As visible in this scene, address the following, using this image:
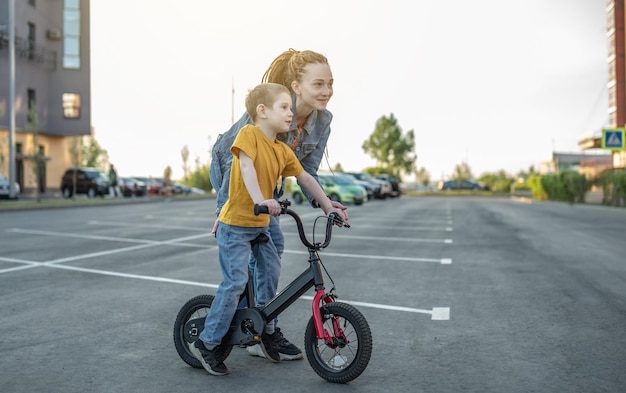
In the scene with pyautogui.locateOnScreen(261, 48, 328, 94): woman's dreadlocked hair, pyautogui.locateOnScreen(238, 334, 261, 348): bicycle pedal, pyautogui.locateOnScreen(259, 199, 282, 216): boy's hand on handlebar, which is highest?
pyautogui.locateOnScreen(261, 48, 328, 94): woman's dreadlocked hair

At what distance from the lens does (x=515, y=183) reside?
78.6 m

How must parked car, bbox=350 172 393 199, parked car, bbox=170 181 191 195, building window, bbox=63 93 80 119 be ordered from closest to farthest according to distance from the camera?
parked car, bbox=350 172 393 199, building window, bbox=63 93 80 119, parked car, bbox=170 181 191 195

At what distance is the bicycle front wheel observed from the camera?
3543 mm

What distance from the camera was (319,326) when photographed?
3.64 m

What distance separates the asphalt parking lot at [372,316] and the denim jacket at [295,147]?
112cm

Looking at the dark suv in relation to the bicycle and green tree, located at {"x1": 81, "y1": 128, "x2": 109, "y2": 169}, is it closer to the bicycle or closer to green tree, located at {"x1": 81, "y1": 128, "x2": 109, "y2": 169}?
the bicycle

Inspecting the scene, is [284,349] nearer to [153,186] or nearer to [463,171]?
[153,186]

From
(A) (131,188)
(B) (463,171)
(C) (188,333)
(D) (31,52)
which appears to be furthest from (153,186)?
(B) (463,171)

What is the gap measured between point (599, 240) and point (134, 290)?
9.56 m

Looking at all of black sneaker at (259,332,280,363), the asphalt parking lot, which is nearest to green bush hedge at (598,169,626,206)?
the asphalt parking lot

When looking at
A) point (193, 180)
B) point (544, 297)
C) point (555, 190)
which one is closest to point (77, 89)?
point (193, 180)

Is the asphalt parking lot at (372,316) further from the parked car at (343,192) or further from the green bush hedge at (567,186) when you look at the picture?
the green bush hedge at (567,186)

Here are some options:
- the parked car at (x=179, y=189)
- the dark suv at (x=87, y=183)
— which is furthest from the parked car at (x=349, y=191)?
the parked car at (x=179, y=189)

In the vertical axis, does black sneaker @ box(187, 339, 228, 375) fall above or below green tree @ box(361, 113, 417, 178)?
below
